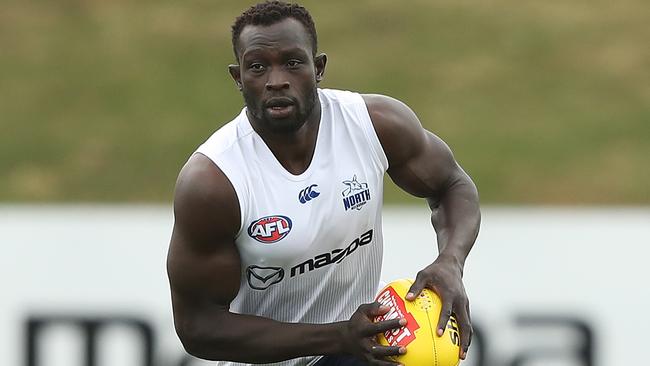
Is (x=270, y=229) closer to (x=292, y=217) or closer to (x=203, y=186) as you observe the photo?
(x=292, y=217)

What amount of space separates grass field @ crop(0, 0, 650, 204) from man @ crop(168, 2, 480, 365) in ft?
26.1

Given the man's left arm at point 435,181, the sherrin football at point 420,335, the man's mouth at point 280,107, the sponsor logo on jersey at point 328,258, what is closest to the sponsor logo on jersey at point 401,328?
the sherrin football at point 420,335

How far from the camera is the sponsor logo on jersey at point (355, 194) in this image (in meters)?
5.17

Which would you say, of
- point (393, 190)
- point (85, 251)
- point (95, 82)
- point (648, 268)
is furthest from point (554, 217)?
point (95, 82)

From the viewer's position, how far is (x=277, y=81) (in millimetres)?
4848

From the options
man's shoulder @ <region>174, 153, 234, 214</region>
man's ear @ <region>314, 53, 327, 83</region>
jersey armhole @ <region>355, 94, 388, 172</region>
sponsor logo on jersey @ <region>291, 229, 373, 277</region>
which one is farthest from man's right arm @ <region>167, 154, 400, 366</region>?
jersey armhole @ <region>355, 94, 388, 172</region>

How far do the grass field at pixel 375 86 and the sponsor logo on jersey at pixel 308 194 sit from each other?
27.0ft

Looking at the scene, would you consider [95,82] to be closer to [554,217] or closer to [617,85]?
[617,85]

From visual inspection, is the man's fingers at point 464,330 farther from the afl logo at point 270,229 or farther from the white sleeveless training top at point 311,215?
the afl logo at point 270,229

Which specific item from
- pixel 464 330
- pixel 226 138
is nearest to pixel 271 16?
pixel 226 138

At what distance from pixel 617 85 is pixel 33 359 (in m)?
8.40

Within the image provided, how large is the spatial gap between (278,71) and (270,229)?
58 cm

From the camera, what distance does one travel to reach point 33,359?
27.5 ft

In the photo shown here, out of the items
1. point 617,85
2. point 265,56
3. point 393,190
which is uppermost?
point 617,85
